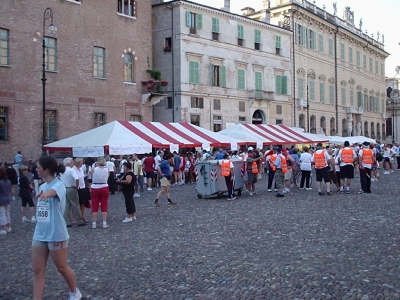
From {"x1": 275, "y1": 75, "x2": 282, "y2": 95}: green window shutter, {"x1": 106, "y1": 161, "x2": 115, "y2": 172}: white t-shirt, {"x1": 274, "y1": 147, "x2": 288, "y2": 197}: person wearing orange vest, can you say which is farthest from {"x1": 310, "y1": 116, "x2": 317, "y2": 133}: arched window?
{"x1": 106, "y1": 161, "x2": 115, "y2": 172}: white t-shirt

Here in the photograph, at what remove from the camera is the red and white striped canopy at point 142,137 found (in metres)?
20.6

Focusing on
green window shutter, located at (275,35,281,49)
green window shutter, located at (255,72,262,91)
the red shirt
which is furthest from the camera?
green window shutter, located at (275,35,281,49)

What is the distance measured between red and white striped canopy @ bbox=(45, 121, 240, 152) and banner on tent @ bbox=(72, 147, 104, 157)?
0.14 m

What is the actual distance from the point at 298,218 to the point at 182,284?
593cm

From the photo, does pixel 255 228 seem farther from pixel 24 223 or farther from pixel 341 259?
pixel 24 223

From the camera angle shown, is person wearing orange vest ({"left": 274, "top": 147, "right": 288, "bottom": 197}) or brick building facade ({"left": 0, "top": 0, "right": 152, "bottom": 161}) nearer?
person wearing orange vest ({"left": 274, "top": 147, "right": 288, "bottom": 197})

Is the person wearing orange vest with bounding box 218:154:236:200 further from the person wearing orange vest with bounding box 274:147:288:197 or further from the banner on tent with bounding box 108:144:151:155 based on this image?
the banner on tent with bounding box 108:144:151:155

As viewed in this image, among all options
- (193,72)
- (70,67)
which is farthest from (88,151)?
(193,72)

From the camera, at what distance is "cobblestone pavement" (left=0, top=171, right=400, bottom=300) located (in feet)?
21.1

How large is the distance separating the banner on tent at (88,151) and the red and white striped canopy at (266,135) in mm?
9556

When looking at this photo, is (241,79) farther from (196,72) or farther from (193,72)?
(193,72)

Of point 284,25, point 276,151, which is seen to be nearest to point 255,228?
point 276,151

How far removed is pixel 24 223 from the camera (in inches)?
516

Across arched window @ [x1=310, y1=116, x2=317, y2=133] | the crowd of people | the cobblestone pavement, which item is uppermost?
arched window @ [x1=310, y1=116, x2=317, y2=133]
